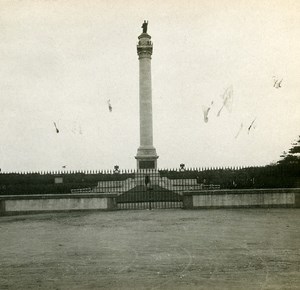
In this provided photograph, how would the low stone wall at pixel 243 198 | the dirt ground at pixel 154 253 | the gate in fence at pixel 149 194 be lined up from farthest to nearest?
1. the gate in fence at pixel 149 194
2. the low stone wall at pixel 243 198
3. the dirt ground at pixel 154 253

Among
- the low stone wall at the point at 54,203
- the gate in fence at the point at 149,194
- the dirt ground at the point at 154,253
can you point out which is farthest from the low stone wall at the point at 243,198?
the low stone wall at the point at 54,203

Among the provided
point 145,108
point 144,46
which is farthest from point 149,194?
point 144,46

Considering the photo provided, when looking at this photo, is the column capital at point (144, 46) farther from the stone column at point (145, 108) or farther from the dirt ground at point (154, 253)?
the dirt ground at point (154, 253)

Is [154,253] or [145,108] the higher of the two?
[145,108]

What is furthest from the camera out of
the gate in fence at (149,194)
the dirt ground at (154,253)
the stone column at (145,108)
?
the stone column at (145,108)

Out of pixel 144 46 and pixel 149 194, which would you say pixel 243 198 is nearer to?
pixel 149 194

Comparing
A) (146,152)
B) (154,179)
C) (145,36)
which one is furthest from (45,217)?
(145,36)

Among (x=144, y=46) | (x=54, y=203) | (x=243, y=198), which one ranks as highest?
(x=144, y=46)

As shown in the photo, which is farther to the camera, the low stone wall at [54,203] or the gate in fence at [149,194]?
the gate in fence at [149,194]
